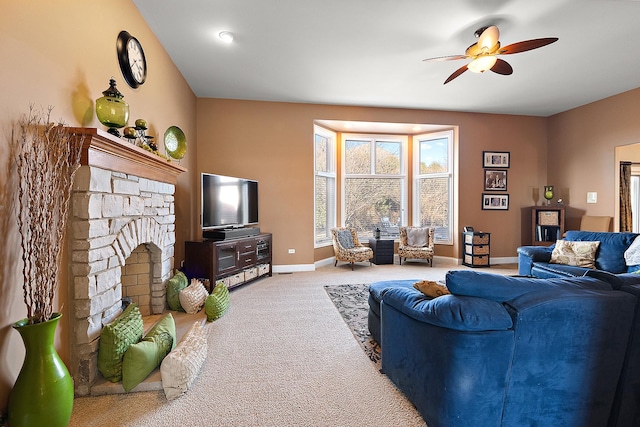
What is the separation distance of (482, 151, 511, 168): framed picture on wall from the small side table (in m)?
2.57

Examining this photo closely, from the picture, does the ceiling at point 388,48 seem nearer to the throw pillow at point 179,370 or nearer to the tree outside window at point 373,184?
the tree outside window at point 373,184

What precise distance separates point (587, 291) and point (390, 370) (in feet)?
3.92

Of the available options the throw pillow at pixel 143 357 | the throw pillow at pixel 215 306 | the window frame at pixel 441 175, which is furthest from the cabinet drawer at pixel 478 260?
the throw pillow at pixel 143 357

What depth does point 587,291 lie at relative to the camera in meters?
1.31

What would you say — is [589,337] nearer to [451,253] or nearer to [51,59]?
[51,59]

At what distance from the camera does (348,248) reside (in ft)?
18.1

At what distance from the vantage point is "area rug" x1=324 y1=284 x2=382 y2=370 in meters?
2.39

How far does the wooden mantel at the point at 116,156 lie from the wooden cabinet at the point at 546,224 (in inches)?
255

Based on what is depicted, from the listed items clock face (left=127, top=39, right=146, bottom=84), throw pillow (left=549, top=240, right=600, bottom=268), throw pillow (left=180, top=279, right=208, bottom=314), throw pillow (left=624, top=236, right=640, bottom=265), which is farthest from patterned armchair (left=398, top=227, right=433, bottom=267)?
clock face (left=127, top=39, right=146, bottom=84)

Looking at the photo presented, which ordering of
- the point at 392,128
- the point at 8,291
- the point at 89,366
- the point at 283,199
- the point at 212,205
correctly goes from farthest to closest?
1. the point at 392,128
2. the point at 283,199
3. the point at 212,205
4. the point at 89,366
5. the point at 8,291

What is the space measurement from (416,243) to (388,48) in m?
3.66

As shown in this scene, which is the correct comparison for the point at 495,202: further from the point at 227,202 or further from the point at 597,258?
the point at 227,202

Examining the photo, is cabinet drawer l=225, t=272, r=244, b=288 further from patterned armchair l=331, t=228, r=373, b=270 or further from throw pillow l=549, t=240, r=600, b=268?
throw pillow l=549, t=240, r=600, b=268

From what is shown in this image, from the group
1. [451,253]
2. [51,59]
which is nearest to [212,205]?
[51,59]
